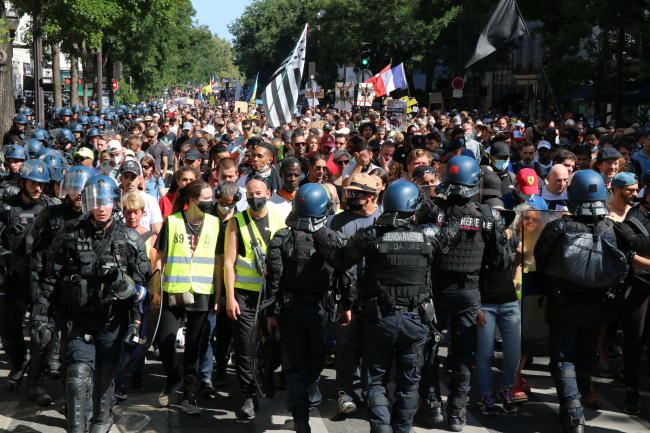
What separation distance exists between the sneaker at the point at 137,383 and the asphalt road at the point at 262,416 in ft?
0.24

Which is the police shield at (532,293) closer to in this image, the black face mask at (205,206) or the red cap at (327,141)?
the black face mask at (205,206)

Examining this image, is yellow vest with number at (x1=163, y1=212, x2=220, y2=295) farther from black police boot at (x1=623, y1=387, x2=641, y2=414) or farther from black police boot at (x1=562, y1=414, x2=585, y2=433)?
black police boot at (x1=623, y1=387, x2=641, y2=414)

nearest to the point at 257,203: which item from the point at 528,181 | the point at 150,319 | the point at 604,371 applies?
the point at 150,319

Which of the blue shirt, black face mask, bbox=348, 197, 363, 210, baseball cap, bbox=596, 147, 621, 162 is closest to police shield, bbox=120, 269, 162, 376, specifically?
black face mask, bbox=348, 197, 363, 210

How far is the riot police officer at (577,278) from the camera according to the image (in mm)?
5066

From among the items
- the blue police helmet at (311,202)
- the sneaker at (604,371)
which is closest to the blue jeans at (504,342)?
the sneaker at (604,371)

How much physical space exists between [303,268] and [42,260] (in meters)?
1.89

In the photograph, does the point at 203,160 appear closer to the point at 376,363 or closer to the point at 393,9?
the point at 376,363

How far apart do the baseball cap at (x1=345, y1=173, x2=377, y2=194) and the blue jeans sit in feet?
4.17

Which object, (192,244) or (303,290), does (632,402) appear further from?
(192,244)

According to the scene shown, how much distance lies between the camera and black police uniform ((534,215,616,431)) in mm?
5141

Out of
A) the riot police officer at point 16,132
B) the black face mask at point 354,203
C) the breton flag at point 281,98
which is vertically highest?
the breton flag at point 281,98

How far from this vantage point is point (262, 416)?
224 inches

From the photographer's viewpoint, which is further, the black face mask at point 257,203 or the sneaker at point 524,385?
the sneaker at point 524,385
